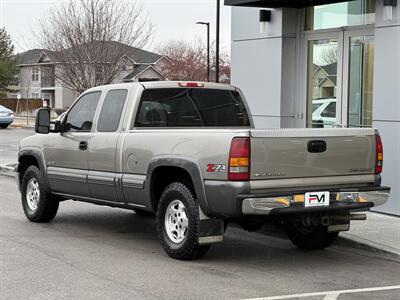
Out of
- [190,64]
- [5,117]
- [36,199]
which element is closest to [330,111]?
[36,199]

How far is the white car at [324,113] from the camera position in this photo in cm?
1195

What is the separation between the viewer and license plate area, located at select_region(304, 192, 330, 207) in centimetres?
700

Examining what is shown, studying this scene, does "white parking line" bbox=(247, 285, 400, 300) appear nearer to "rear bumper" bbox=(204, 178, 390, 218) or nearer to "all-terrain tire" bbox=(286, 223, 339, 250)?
"rear bumper" bbox=(204, 178, 390, 218)

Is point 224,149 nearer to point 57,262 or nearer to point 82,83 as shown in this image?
point 57,262

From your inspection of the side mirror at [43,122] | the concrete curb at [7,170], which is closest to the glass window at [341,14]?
the side mirror at [43,122]

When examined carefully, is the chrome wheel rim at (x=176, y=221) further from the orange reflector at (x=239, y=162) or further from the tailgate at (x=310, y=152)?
the tailgate at (x=310, y=152)

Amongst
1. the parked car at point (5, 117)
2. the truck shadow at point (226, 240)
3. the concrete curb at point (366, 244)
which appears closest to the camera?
the truck shadow at point (226, 240)

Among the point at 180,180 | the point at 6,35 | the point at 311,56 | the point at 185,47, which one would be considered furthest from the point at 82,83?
the point at 6,35

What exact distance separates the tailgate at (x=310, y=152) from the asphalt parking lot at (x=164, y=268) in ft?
3.36

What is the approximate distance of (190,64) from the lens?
5738 centimetres

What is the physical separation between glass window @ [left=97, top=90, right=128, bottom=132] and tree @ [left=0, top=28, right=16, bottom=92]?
65.7 m

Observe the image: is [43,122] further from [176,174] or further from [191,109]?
[176,174]

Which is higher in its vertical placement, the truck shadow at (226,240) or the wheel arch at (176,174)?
the wheel arch at (176,174)

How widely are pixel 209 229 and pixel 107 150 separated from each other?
1.89 m
